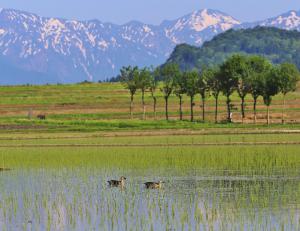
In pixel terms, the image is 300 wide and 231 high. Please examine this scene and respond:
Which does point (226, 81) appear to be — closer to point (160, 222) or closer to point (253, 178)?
point (253, 178)

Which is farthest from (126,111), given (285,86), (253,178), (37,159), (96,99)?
(253,178)

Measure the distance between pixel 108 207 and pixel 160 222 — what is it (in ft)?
15.3

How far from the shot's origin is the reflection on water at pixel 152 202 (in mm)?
28000

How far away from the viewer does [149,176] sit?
43.5m

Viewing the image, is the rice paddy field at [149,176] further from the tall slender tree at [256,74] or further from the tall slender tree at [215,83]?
the tall slender tree at [215,83]

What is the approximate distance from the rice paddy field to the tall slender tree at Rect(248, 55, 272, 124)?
14.6 meters

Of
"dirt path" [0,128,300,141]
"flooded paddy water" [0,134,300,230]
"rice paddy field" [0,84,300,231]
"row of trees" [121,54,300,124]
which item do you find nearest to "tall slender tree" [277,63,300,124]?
"row of trees" [121,54,300,124]

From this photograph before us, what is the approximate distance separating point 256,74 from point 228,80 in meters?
4.32

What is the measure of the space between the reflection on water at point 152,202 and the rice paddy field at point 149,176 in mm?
39

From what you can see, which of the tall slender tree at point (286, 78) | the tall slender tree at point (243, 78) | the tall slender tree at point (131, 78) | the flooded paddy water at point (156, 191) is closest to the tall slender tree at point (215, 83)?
the tall slender tree at point (243, 78)

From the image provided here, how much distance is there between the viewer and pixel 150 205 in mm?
32594

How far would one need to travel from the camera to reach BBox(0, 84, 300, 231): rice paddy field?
29.0 metres

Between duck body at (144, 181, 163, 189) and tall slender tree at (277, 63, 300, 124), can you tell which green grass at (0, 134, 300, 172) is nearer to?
duck body at (144, 181, 163, 189)

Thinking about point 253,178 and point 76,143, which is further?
point 76,143
